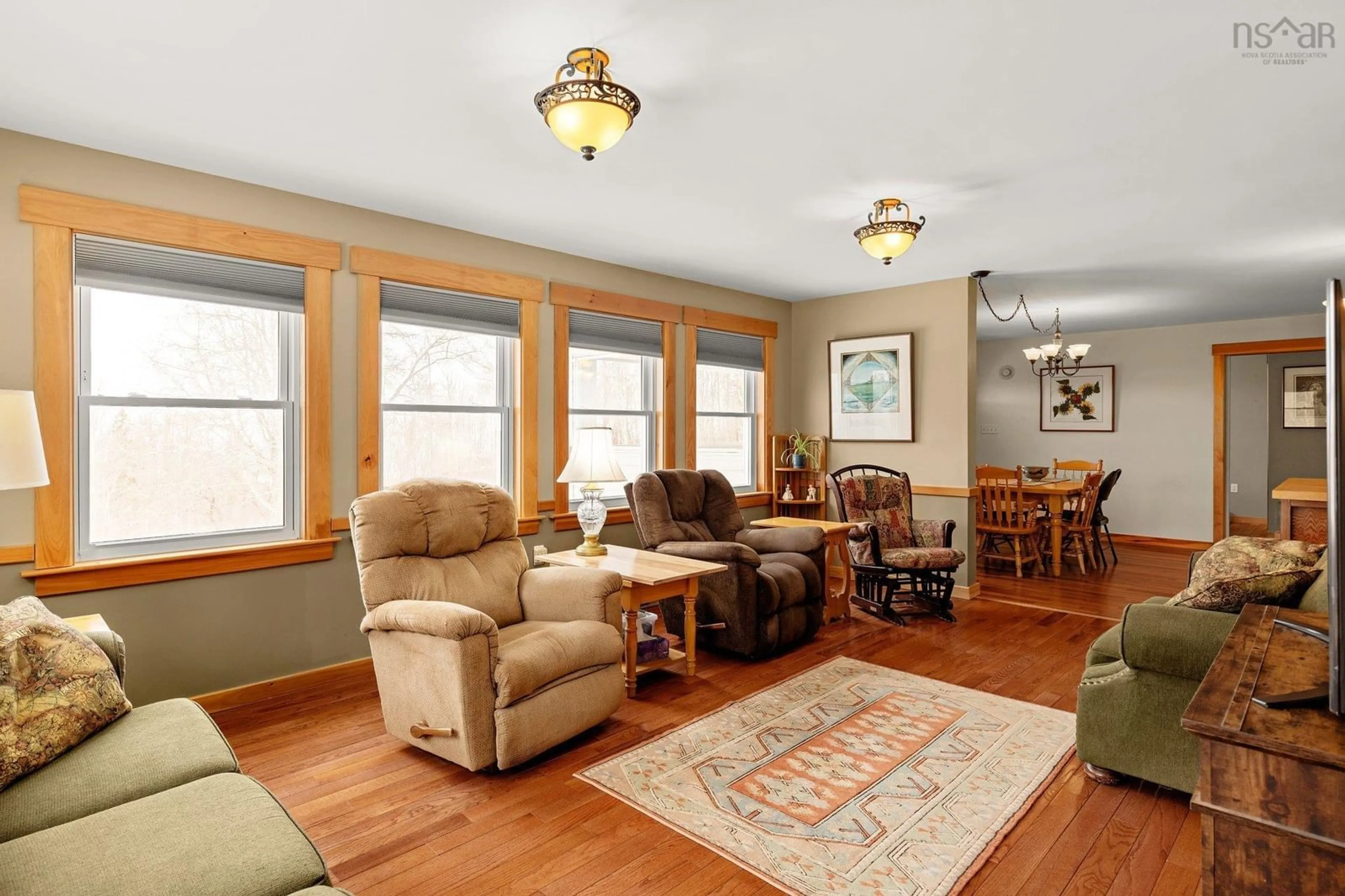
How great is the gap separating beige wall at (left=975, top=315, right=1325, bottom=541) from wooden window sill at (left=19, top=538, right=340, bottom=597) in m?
8.28

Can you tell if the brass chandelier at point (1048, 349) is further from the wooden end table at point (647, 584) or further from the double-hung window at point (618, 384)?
the wooden end table at point (647, 584)

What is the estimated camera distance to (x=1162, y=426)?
8.04m

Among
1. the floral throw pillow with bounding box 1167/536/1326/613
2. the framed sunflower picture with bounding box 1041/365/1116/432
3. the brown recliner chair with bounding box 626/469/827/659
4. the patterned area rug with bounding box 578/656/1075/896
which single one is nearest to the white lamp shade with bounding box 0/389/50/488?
the patterned area rug with bounding box 578/656/1075/896

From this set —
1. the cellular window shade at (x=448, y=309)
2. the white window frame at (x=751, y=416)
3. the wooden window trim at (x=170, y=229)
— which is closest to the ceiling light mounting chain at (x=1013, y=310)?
the white window frame at (x=751, y=416)

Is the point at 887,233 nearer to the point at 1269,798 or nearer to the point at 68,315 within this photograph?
the point at 1269,798

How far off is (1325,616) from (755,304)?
4.79 m

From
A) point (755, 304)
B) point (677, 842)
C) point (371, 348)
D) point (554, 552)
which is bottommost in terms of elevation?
point (677, 842)

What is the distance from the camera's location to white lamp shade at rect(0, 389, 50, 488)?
2244 millimetres

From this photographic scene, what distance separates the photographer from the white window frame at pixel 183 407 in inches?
119

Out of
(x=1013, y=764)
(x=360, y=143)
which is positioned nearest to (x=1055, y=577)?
(x=1013, y=764)

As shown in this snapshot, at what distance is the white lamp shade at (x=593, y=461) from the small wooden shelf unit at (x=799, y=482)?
2651 mm

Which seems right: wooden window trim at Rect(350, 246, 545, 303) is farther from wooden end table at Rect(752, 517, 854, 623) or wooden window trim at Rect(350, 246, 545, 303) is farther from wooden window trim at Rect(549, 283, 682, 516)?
wooden end table at Rect(752, 517, 854, 623)

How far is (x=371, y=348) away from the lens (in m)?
3.82

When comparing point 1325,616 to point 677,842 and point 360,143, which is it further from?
point 360,143
